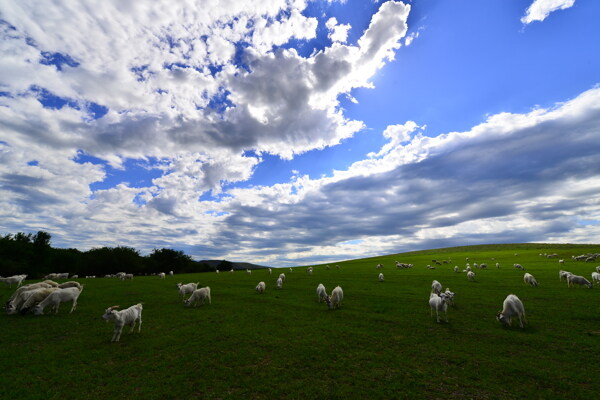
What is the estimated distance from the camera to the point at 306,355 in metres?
13.1

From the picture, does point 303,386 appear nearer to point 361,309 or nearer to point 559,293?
point 361,309

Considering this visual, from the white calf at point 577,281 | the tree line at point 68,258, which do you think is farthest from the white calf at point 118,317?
the tree line at point 68,258

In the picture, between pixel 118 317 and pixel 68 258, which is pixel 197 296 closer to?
pixel 118 317

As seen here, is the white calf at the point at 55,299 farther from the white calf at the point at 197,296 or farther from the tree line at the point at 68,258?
the tree line at the point at 68,258

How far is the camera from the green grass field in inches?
402

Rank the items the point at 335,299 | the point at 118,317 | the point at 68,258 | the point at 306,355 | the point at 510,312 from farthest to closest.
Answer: the point at 68,258 → the point at 335,299 → the point at 510,312 → the point at 118,317 → the point at 306,355

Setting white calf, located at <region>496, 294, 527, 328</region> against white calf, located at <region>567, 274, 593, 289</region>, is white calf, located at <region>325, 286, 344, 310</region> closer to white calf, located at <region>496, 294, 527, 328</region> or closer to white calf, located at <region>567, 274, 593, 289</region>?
white calf, located at <region>496, 294, 527, 328</region>

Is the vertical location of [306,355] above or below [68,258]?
below

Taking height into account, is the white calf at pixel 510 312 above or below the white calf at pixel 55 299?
below

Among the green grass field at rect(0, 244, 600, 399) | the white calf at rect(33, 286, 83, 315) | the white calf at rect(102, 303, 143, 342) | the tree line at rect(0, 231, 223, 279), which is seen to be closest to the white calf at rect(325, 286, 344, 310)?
the green grass field at rect(0, 244, 600, 399)

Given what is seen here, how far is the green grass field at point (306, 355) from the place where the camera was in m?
10.2

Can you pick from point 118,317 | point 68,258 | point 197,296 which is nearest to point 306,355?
point 118,317

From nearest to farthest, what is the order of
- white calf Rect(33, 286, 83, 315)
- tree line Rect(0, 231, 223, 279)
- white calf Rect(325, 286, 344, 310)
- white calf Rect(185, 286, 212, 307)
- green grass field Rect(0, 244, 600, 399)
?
green grass field Rect(0, 244, 600, 399), white calf Rect(33, 286, 83, 315), white calf Rect(325, 286, 344, 310), white calf Rect(185, 286, 212, 307), tree line Rect(0, 231, 223, 279)

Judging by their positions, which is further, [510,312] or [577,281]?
[577,281]
